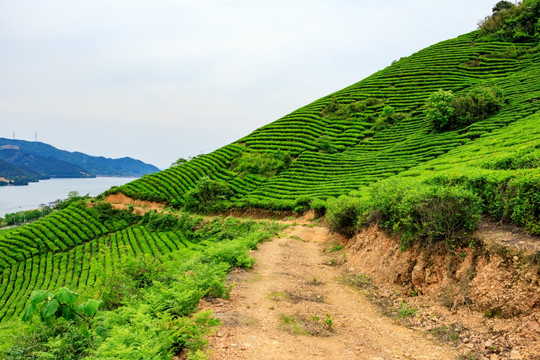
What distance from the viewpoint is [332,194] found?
3097cm

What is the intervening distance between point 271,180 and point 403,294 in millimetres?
34864

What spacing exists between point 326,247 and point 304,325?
434 inches

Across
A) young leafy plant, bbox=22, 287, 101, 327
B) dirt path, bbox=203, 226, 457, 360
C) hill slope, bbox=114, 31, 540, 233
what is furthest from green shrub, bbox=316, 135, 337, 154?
young leafy plant, bbox=22, 287, 101, 327

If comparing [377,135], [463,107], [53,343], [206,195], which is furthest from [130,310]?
[377,135]

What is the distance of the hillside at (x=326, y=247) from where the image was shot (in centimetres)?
634

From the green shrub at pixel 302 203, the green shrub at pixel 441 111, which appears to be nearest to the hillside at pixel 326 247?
the green shrub at pixel 441 111

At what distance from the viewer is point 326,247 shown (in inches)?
721

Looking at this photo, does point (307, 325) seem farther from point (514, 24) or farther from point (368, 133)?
point (514, 24)

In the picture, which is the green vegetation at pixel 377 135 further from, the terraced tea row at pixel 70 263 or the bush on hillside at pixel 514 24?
the terraced tea row at pixel 70 263

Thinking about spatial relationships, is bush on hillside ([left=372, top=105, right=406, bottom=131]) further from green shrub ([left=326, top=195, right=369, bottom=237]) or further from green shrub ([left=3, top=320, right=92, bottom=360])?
green shrub ([left=3, top=320, right=92, bottom=360])

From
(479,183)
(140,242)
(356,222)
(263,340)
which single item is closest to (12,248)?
(140,242)

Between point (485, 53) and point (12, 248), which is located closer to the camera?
point (12, 248)

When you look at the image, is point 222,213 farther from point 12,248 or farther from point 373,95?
Answer: point 373,95

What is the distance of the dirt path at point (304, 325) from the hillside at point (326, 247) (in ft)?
0.24
